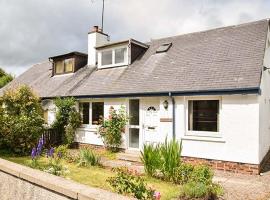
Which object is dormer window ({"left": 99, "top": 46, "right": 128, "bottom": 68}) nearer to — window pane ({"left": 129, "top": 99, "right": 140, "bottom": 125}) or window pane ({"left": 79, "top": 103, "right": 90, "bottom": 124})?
window pane ({"left": 79, "top": 103, "right": 90, "bottom": 124})

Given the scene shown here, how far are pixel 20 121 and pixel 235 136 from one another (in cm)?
952

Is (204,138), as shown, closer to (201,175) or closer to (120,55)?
(201,175)

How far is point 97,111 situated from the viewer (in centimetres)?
1538

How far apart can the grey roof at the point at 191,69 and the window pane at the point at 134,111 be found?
759 millimetres

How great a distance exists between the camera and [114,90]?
14070 millimetres

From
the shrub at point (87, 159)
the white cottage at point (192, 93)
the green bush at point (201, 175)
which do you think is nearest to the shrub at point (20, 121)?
the white cottage at point (192, 93)

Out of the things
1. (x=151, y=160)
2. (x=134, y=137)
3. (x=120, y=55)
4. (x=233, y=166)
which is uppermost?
(x=120, y=55)

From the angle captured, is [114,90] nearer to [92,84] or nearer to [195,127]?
[92,84]

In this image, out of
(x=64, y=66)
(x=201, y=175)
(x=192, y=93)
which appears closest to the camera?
(x=201, y=175)

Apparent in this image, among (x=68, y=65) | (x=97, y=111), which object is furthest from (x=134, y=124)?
(x=68, y=65)

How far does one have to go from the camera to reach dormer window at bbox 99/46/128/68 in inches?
652

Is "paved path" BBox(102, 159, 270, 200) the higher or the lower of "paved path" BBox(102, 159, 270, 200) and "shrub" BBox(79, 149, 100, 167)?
the lower

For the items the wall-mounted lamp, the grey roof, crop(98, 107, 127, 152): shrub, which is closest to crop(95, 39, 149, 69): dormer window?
the grey roof

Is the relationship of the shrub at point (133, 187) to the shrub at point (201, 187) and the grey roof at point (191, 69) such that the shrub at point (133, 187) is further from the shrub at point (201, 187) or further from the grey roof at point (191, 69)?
the grey roof at point (191, 69)
